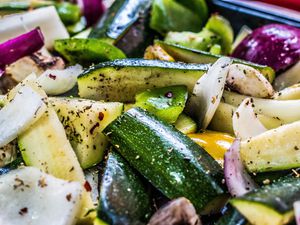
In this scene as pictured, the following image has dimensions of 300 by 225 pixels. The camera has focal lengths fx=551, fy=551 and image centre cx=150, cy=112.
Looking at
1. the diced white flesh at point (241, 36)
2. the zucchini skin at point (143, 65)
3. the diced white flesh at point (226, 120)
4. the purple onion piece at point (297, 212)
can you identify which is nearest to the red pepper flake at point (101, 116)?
the zucchini skin at point (143, 65)

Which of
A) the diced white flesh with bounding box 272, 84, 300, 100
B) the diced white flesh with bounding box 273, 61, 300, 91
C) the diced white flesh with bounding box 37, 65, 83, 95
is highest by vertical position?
the diced white flesh with bounding box 37, 65, 83, 95

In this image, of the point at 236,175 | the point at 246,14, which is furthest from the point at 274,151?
the point at 246,14

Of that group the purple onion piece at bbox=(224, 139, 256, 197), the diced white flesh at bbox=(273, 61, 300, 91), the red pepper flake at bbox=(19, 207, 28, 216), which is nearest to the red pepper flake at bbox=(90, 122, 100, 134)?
the red pepper flake at bbox=(19, 207, 28, 216)

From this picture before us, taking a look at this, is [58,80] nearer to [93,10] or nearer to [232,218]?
[232,218]

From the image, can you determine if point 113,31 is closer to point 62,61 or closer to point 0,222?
point 62,61

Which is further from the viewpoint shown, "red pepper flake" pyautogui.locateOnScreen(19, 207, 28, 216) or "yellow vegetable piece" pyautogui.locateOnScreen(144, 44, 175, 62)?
"yellow vegetable piece" pyautogui.locateOnScreen(144, 44, 175, 62)

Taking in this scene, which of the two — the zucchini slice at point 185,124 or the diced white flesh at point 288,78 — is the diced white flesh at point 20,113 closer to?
the zucchini slice at point 185,124

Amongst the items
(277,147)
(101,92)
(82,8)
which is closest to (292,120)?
(277,147)

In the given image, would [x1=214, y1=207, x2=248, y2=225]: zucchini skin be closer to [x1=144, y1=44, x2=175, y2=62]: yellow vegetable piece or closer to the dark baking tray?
[x1=144, y1=44, x2=175, y2=62]: yellow vegetable piece
